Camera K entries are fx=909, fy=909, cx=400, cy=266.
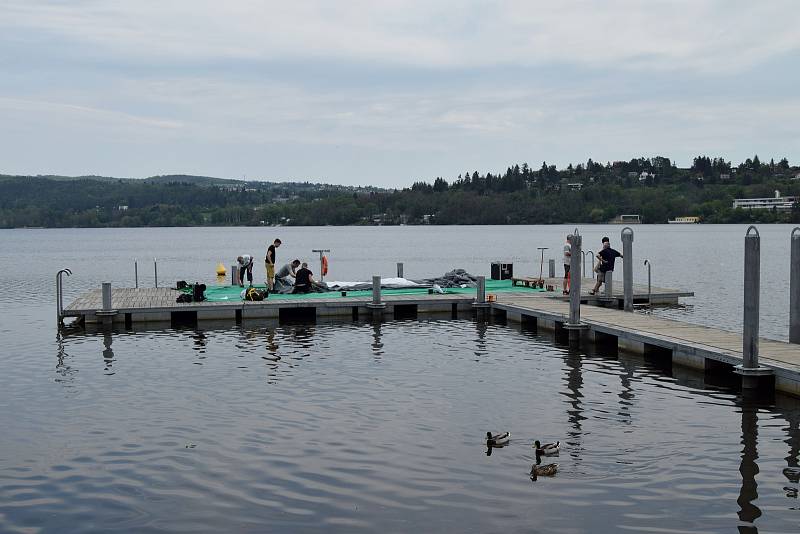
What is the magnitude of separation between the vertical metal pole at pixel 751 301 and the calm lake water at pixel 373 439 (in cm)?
93

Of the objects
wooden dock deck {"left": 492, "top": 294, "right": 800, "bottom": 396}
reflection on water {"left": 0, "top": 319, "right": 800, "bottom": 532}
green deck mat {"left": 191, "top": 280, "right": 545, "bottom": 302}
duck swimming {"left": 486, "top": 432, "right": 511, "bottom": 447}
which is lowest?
reflection on water {"left": 0, "top": 319, "right": 800, "bottom": 532}

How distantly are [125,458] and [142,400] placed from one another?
4057mm

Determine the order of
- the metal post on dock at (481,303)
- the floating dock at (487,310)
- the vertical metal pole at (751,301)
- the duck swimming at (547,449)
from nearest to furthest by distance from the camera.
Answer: the duck swimming at (547,449) < the vertical metal pole at (751,301) < the floating dock at (487,310) < the metal post on dock at (481,303)

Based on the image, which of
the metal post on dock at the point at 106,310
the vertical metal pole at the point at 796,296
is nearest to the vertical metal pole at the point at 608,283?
the vertical metal pole at the point at 796,296

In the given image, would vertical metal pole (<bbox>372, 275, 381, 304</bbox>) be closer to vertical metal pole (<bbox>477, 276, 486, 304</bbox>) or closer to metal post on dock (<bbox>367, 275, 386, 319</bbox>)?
metal post on dock (<bbox>367, 275, 386, 319</bbox>)

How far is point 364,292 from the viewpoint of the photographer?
3120 cm

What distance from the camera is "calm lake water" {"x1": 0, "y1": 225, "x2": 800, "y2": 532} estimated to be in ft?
35.5

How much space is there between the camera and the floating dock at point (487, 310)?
67.4ft

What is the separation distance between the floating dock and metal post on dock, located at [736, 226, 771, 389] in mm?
2089

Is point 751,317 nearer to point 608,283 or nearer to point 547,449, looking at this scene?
point 547,449

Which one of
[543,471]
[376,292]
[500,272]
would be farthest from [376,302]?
[543,471]

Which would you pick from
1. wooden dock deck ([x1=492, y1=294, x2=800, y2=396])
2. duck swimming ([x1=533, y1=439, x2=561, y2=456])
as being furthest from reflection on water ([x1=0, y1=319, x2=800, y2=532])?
wooden dock deck ([x1=492, y1=294, x2=800, y2=396])

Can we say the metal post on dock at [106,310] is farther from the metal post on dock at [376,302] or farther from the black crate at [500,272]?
the black crate at [500,272]

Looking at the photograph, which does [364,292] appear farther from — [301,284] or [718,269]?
[718,269]
